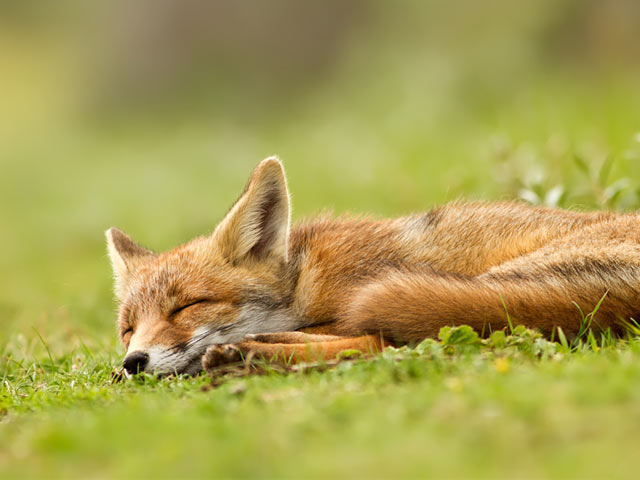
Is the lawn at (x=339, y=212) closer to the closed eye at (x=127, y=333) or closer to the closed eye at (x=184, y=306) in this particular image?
the closed eye at (x=127, y=333)

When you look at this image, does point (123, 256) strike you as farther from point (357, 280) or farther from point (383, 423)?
point (383, 423)

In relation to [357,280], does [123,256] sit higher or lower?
higher

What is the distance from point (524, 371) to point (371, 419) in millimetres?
901

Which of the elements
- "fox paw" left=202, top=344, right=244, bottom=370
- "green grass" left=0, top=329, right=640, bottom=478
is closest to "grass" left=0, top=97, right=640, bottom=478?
"green grass" left=0, top=329, right=640, bottom=478

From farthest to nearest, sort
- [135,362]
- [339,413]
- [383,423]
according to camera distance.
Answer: [135,362], [339,413], [383,423]

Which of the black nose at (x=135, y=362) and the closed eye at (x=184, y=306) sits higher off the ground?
the closed eye at (x=184, y=306)

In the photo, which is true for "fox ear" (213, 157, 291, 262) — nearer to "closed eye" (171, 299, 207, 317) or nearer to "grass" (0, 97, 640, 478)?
"closed eye" (171, 299, 207, 317)

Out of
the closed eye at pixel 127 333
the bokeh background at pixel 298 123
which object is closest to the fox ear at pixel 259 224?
the closed eye at pixel 127 333

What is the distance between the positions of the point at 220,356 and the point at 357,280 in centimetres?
113

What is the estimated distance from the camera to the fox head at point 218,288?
184 inches

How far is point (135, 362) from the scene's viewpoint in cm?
448

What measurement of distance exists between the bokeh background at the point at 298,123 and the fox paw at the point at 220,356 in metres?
1.83

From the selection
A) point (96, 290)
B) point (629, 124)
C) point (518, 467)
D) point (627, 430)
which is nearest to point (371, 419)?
point (518, 467)

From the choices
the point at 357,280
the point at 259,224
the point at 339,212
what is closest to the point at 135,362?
the point at 259,224
